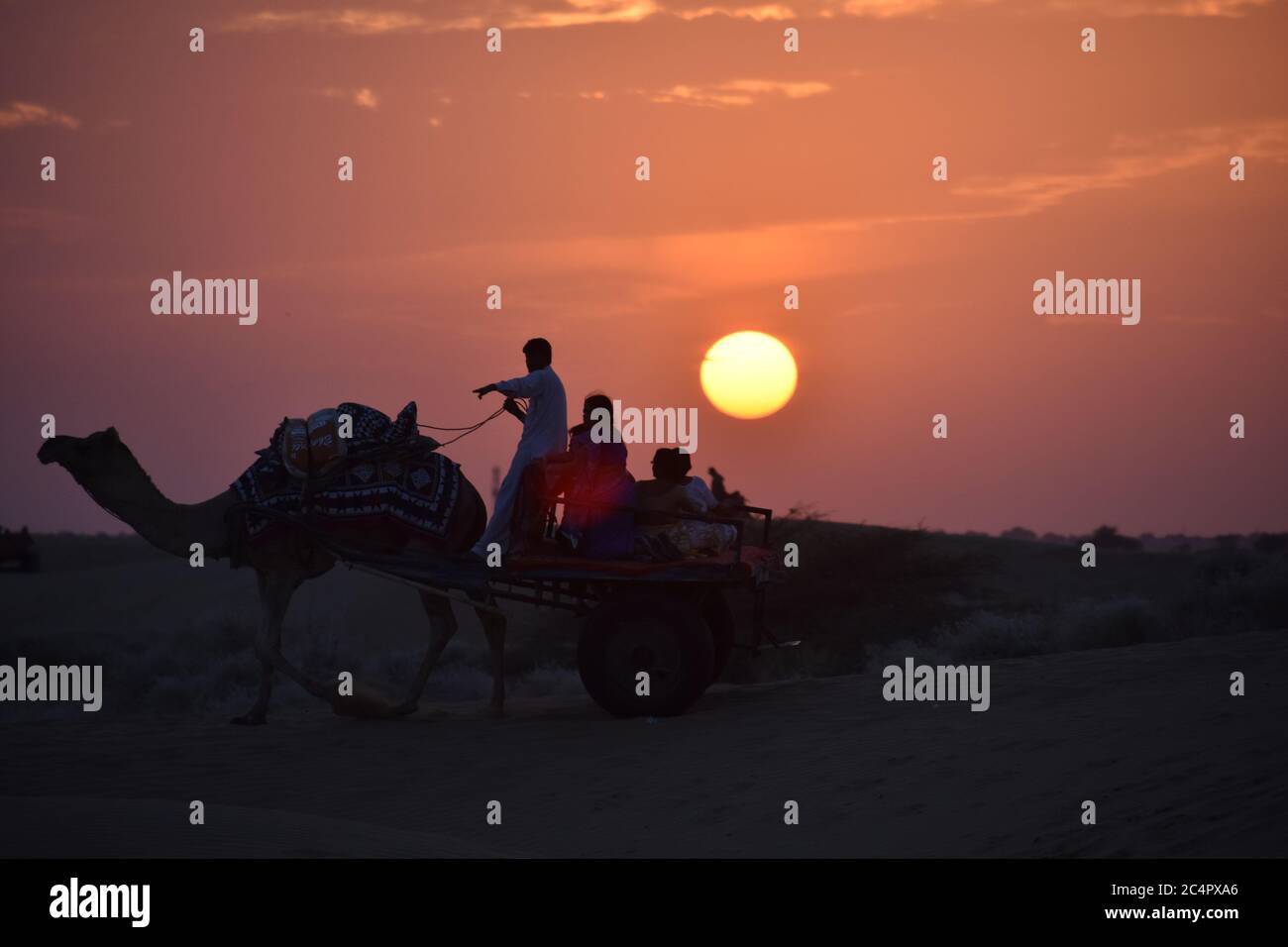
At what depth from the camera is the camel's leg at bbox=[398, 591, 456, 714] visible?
55.4 ft

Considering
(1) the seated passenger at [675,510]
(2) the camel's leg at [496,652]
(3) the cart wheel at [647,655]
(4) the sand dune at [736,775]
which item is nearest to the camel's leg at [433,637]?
(2) the camel's leg at [496,652]

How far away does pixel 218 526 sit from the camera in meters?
16.1

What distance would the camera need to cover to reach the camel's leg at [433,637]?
665 inches

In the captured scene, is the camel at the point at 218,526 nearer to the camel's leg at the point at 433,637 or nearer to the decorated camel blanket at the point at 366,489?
the decorated camel blanket at the point at 366,489

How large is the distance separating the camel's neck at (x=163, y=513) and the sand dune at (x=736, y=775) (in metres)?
1.88

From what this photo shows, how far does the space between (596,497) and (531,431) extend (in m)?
1.00

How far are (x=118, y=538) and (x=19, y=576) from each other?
64.4 m

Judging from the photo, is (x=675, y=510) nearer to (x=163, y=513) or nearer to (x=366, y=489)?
(x=366, y=489)

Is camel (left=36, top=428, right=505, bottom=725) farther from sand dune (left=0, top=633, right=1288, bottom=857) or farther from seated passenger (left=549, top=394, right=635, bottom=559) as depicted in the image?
seated passenger (left=549, top=394, right=635, bottom=559)

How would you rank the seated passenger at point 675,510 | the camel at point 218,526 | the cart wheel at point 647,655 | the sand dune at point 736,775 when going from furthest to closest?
the camel at point 218,526
the seated passenger at point 675,510
the cart wheel at point 647,655
the sand dune at point 736,775

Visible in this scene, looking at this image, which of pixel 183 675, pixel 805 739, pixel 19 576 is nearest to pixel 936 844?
pixel 805 739

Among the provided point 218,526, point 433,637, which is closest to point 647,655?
point 433,637

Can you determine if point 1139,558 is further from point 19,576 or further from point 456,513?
point 456,513

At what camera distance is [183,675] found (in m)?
24.5
